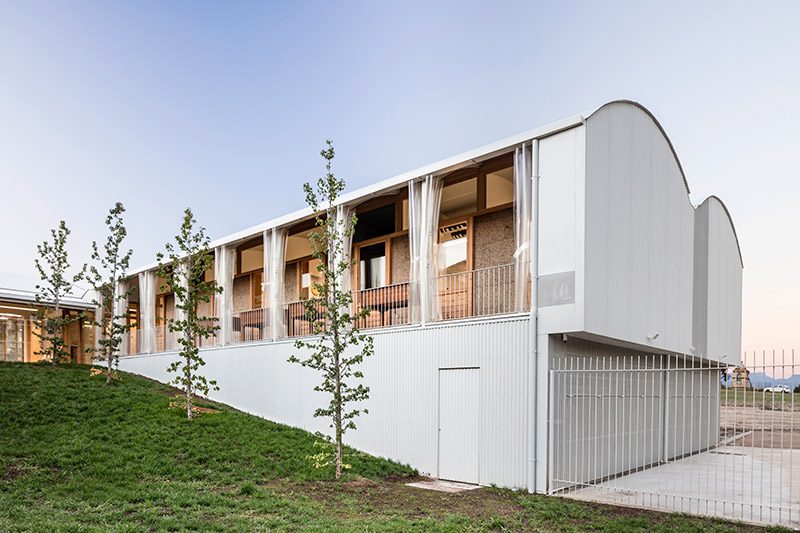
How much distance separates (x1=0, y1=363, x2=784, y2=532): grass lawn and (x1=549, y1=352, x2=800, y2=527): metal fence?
37.3 inches

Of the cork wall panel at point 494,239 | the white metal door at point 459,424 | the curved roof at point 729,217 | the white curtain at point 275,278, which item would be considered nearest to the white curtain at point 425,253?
the white metal door at point 459,424

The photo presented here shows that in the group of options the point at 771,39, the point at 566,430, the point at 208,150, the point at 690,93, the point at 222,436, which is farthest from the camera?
the point at 208,150

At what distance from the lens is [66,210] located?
23.9 meters

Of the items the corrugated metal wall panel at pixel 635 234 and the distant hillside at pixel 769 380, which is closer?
the distant hillside at pixel 769 380

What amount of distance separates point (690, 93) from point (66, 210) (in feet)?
77.9

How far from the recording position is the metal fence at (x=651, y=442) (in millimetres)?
7188

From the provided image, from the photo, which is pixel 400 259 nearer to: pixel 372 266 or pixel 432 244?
pixel 372 266

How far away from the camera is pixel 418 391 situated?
1059 cm

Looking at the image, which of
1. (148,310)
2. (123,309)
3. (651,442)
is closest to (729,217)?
(651,442)

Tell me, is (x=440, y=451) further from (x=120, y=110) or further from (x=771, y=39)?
(x=120, y=110)

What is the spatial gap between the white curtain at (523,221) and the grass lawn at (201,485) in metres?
3.18

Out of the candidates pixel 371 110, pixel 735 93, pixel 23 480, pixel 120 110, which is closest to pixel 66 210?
pixel 120 110

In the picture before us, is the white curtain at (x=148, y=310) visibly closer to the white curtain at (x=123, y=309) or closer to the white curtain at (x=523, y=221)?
the white curtain at (x=123, y=309)

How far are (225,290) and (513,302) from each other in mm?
8830
